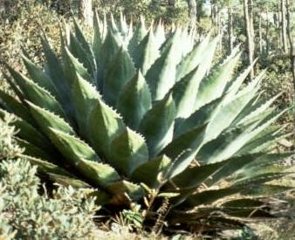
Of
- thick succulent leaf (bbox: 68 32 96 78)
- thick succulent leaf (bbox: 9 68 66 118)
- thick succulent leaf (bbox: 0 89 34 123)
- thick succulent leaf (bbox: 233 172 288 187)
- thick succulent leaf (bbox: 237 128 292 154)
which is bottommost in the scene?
thick succulent leaf (bbox: 233 172 288 187)

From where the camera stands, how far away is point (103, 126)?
405 centimetres

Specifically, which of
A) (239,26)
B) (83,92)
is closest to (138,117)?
(83,92)

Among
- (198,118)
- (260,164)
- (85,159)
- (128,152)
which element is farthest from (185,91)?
(85,159)

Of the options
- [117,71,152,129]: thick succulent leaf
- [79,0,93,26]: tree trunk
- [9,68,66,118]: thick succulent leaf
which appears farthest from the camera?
[79,0,93,26]: tree trunk

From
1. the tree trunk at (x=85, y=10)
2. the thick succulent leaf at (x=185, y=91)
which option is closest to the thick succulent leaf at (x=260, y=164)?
the thick succulent leaf at (x=185, y=91)

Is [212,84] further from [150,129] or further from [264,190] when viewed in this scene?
[264,190]

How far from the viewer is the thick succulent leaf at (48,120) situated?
406 centimetres

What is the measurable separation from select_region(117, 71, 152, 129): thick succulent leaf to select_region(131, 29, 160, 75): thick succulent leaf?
403mm

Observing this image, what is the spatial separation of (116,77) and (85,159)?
2.24 feet

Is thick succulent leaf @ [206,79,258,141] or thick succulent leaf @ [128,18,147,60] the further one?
thick succulent leaf @ [128,18,147,60]

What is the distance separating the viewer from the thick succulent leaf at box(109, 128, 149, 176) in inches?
155

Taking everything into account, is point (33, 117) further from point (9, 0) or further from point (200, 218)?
point (9, 0)

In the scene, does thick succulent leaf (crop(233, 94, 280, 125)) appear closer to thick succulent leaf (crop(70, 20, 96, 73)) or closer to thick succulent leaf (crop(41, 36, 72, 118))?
thick succulent leaf (crop(70, 20, 96, 73))

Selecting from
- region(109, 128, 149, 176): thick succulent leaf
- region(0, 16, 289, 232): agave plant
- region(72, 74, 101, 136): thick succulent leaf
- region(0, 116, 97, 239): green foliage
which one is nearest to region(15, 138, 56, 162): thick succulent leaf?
region(0, 16, 289, 232): agave plant
